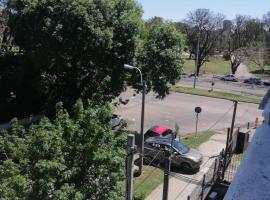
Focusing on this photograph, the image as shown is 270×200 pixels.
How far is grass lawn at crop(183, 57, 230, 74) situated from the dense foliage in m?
54.1

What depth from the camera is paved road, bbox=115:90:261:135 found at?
28331mm

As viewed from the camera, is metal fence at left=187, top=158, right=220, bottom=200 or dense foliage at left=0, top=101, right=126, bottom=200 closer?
dense foliage at left=0, top=101, right=126, bottom=200

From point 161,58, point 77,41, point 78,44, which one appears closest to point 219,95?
point 161,58

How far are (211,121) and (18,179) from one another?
23.0 metres

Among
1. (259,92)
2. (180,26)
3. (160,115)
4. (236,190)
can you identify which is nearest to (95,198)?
(236,190)

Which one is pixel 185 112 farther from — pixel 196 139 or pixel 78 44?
pixel 78 44

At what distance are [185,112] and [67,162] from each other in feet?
75.6

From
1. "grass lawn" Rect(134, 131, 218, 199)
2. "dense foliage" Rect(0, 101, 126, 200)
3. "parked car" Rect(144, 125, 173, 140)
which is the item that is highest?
"dense foliage" Rect(0, 101, 126, 200)

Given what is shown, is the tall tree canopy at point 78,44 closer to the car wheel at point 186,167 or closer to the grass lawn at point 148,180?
the grass lawn at point 148,180

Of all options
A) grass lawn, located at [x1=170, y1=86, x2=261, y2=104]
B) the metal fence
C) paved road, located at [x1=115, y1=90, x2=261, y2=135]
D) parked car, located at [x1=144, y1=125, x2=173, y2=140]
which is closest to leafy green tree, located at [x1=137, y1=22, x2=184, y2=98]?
parked car, located at [x1=144, y1=125, x2=173, y2=140]

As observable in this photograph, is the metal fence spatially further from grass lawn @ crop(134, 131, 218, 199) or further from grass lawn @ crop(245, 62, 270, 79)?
grass lawn @ crop(245, 62, 270, 79)

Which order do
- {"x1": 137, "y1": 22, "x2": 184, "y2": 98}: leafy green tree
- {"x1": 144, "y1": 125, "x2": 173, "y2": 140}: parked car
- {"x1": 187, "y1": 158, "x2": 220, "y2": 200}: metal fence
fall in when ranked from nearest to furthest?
{"x1": 187, "y1": 158, "x2": 220, "y2": 200}: metal fence < {"x1": 144, "y1": 125, "x2": 173, "y2": 140}: parked car < {"x1": 137, "y1": 22, "x2": 184, "y2": 98}: leafy green tree

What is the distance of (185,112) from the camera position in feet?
106

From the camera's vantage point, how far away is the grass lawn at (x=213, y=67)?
70.1 m
